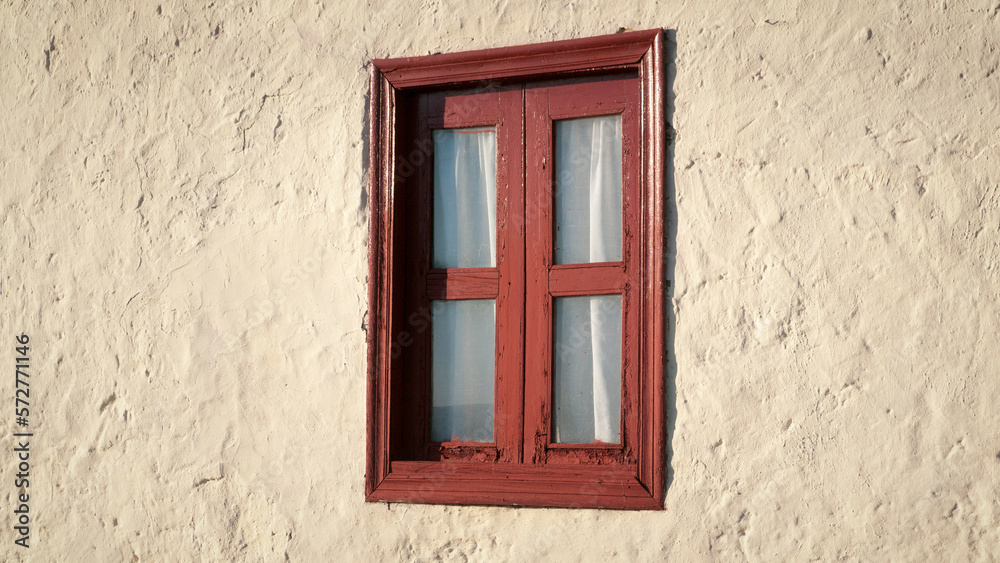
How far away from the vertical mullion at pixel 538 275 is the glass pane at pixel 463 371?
0.15 meters

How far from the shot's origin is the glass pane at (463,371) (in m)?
3.04

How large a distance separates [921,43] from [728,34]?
1.84 ft

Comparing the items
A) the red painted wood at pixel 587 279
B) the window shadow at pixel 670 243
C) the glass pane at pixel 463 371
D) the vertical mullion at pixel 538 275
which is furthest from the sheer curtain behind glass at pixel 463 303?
the window shadow at pixel 670 243

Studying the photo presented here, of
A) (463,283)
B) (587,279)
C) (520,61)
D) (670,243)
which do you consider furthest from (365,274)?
(670,243)

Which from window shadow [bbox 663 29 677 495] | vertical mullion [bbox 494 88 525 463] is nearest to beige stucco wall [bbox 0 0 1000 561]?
window shadow [bbox 663 29 677 495]

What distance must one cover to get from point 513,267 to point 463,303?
23cm

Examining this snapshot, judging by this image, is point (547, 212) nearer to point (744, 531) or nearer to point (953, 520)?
point (744, 531)

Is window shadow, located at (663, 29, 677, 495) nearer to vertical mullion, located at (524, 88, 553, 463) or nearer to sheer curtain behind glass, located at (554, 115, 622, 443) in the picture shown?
sheer curtain behind glass, located at (554, 115, 622, 443)

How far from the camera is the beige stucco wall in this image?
2.55 m

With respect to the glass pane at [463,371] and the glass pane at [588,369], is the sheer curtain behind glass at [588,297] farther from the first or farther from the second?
the glass pane at [463,371]

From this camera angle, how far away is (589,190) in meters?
3.00

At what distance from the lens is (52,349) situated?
325 centimetres

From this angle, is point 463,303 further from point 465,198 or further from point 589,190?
point 589,190

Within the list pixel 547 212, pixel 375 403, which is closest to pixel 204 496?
pixel 375 403
